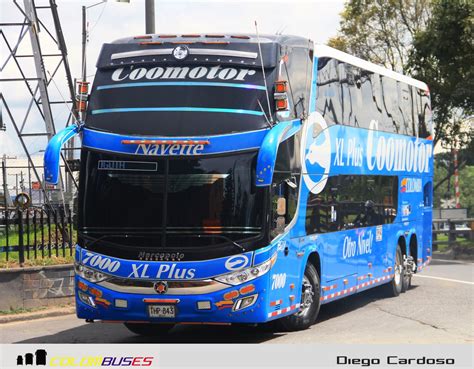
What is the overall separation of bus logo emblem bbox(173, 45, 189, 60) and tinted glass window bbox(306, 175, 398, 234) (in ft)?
8.97

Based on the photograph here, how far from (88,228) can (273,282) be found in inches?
93.2

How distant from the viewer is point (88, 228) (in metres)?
12.2

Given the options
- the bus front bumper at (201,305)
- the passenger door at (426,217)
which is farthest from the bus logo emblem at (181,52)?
the passenger door at (426,217)

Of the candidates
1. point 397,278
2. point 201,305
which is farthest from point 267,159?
point 397,278

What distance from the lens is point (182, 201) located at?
11.8 m

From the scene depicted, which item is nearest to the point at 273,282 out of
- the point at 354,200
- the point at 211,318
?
the point at 211,318

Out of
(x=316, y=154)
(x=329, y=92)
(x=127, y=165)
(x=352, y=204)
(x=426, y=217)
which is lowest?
(x=426, y=217)

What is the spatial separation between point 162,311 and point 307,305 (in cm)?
261

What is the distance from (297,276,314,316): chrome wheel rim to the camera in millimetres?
13508

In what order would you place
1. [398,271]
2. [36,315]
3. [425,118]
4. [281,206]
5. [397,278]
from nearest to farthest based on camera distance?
[281,206] → [36,315] → [397,278] → [398,271] → [425,118]

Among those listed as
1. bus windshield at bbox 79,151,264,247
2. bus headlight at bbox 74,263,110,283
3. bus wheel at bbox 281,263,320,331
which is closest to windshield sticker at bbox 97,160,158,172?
bus windshield at bbox 79,151,264,247

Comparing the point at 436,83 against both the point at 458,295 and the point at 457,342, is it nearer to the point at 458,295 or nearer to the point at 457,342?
the point at 458,295

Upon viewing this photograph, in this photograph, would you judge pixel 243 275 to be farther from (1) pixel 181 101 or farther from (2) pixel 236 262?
(1) pixel 181 101

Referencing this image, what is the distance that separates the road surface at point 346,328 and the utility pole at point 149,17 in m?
5.44
